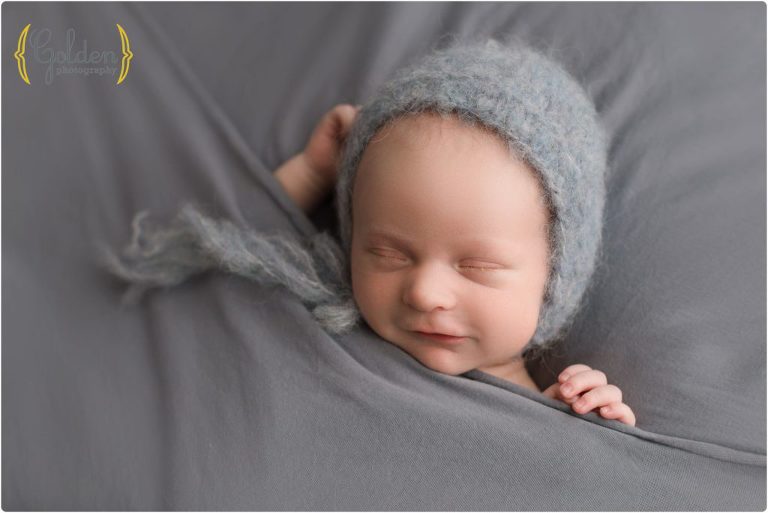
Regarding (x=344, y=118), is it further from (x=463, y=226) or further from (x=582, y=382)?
(x=582, y=382)

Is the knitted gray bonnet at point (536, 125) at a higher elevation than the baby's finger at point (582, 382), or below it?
higher

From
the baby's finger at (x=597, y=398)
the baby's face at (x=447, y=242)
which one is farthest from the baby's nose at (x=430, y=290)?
the baby's finger at (x=597, y=398)

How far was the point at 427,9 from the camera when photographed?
1507 mm

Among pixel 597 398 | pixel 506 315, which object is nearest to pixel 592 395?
pixel 597 398

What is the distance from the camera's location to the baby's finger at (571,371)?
1140 millimetres

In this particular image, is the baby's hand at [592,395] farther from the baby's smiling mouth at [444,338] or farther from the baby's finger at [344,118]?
the baby's finger at [344,118]

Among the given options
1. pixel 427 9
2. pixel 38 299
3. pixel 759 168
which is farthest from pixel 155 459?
pixel 759 168

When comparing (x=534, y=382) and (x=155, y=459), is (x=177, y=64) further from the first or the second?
(x=534, y=382)

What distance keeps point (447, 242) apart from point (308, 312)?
281 millimetres

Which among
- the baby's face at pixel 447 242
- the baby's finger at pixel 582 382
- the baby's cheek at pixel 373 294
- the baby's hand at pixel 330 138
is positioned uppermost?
the baby's hand at pixel 330 138

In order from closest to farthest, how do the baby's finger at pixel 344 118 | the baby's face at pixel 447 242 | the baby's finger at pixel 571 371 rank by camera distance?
the baby's face at pixel 447 242, the baby's finger at pixel 571 371, the baby's finger at pixel 344 118

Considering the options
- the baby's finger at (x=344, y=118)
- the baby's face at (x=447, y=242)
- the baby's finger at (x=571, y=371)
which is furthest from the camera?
the baby's finger at (x=344, y=118)

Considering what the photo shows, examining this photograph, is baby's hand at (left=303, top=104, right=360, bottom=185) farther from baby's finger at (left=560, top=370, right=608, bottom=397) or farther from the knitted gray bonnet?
baby's finger at (left=560, top=370, right=608, bottom=397)

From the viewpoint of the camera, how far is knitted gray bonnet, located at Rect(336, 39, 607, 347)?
3.45 ft
